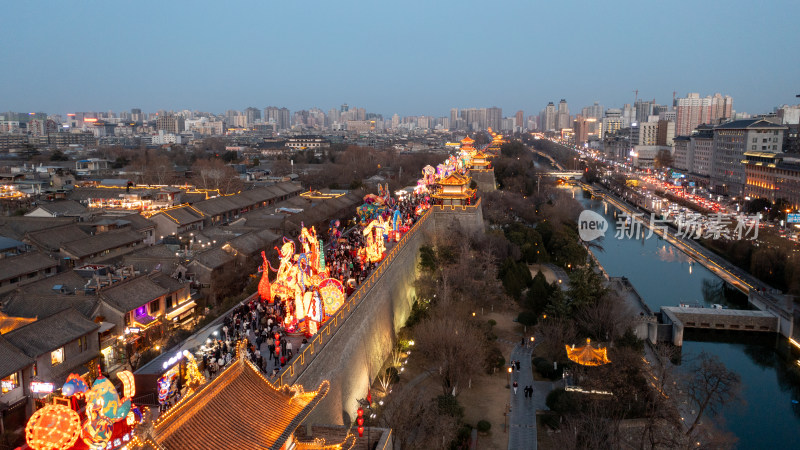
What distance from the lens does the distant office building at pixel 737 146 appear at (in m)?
36.9

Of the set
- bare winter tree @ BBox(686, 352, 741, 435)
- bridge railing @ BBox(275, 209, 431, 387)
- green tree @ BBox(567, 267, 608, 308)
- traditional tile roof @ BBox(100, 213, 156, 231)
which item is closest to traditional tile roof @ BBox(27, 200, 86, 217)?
traditional tile roof @ BBox(100, 213, 156, 231)

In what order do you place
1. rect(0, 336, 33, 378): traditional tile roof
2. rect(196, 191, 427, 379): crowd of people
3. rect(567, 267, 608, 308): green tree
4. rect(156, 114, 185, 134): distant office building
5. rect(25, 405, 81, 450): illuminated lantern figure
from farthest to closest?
rect(156, 114, 185, 134): distant office building
rect(567, 267, 608, 308): green tree
rect(0, 336, 33, 378): traditional tile roof
rect(196, 191, 427, 379): crowd of people
rect(25, 405, 81, 450): illuminated lantern figure

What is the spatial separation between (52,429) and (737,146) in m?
42.4

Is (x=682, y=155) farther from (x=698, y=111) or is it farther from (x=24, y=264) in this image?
(x=24, y=264)

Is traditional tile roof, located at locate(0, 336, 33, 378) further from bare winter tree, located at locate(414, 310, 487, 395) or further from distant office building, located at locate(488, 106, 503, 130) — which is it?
distant office building, located at locate(488, 106, 503, 130)

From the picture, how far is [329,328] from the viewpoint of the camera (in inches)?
371

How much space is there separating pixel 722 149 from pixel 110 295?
1598 inches

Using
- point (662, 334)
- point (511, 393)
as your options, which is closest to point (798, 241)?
point (662, 334)

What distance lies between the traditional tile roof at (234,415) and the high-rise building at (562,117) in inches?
5986

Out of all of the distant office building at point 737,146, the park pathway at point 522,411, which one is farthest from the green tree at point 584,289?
the distant office building at point 737,146

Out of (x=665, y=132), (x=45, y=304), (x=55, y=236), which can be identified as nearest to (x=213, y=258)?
(x=45, y=304)

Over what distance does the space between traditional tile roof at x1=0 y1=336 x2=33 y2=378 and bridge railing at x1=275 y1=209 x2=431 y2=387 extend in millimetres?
4971

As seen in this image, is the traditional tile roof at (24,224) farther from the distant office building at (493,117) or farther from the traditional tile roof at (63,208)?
the distant office building at (493,117)

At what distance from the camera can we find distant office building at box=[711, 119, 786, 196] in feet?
121
